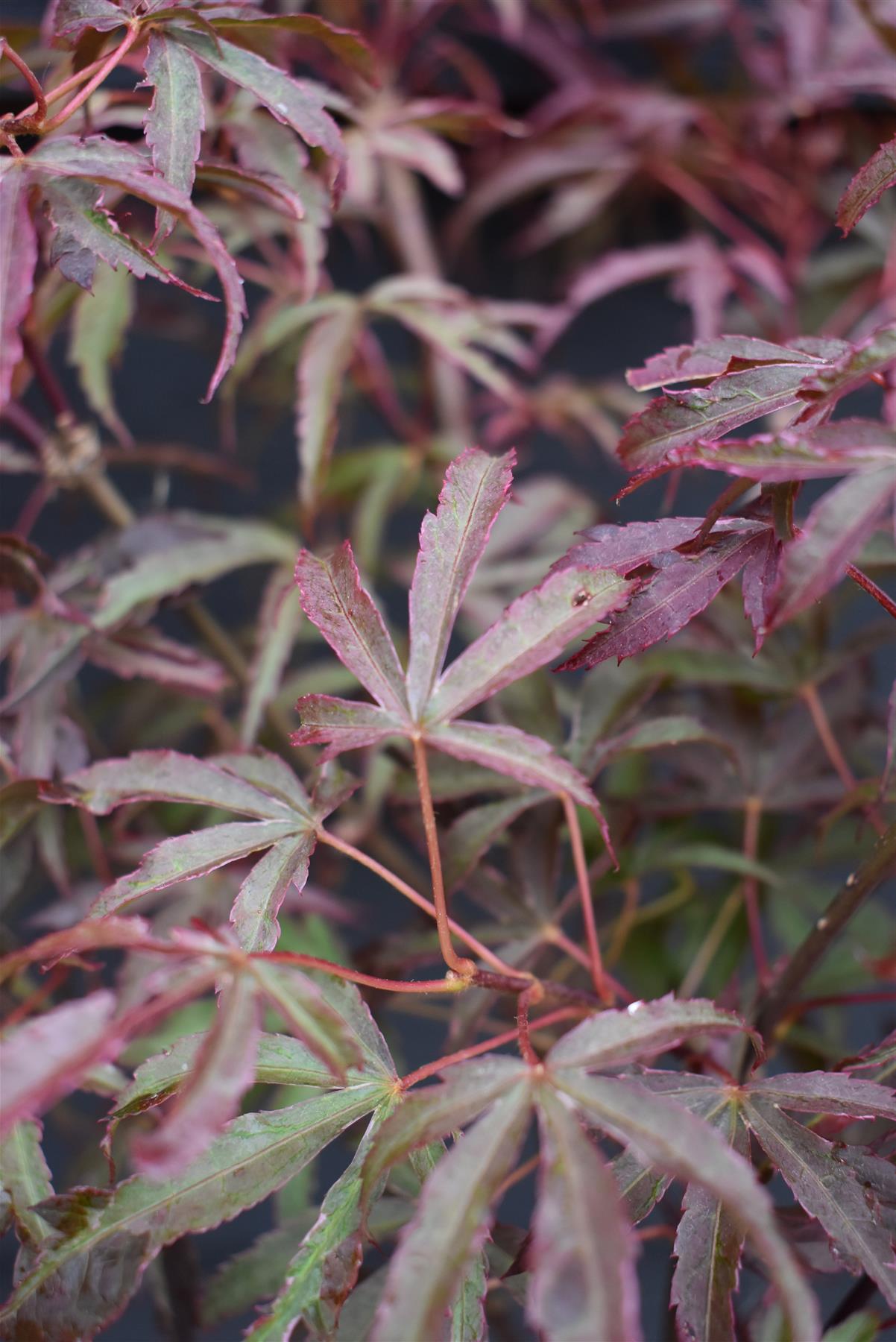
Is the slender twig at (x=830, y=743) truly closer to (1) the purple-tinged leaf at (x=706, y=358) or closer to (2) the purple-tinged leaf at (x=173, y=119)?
(1) the purple-tinged leaf at (x=706, y=358)

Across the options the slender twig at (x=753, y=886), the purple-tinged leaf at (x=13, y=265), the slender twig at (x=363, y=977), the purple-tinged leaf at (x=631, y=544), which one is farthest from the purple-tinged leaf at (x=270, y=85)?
the slender twig at (x=753, y=886)

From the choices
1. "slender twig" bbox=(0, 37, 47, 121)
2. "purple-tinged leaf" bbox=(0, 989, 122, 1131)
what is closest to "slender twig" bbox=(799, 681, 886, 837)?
"purple-tinged leaf" bbox=(0, 989, 122, 1131)

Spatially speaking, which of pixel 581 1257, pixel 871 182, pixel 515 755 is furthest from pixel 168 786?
pixel 871 182

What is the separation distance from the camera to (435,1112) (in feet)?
1.17

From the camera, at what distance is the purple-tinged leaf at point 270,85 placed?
477 millimetres

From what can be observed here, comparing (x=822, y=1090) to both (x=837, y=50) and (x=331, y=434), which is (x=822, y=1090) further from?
(x=837, y=50)

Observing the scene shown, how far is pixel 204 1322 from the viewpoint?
62 cm

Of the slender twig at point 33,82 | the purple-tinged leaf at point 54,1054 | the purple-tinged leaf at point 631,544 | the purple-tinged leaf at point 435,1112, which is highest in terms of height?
the slender twig at point 33,82

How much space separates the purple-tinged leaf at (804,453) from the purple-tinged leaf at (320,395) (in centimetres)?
33

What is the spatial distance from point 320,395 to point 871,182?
0.34 m

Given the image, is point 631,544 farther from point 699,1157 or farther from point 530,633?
point 699,1157

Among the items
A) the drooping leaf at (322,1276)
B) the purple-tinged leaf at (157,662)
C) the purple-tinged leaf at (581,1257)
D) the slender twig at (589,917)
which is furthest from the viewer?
the purple-tinged leaf at (157,662)

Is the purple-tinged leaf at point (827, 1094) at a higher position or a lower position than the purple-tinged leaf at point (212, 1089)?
lower

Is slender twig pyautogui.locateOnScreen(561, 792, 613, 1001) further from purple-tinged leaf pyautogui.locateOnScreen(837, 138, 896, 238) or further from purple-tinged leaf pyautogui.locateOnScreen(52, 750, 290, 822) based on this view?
purple-tinged leaf pyautogui.locateOnScreen(837, 138, 896, 238)
